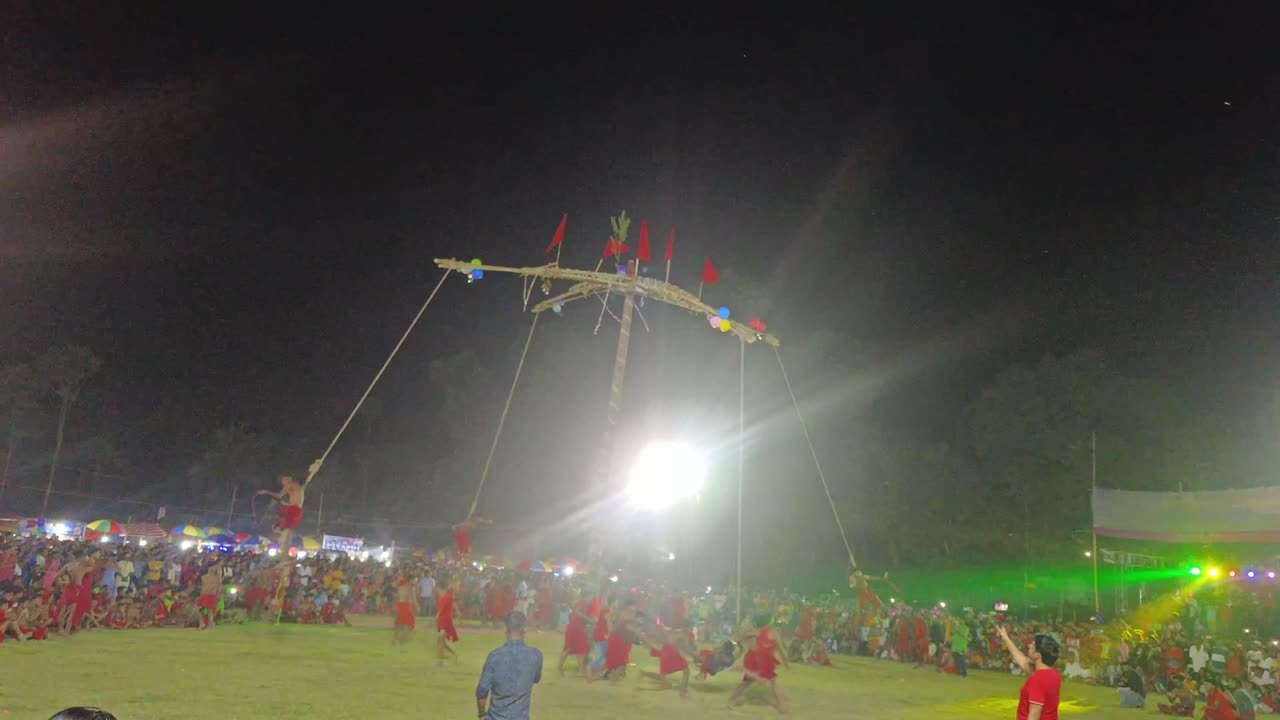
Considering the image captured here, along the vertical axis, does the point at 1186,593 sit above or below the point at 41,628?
above

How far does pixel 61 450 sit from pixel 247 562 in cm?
3653

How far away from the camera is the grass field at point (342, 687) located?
9023mm

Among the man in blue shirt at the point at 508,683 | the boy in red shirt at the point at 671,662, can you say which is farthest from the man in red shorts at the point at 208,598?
the man in blue shirt at the point at 508,683

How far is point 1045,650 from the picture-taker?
610 centimetres

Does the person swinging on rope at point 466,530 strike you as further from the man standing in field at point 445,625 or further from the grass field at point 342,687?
the grass field at point 342,687

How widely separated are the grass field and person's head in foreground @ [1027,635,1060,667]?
18.8 ft

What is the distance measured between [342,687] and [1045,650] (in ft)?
28.3

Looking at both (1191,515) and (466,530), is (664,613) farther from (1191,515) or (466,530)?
(1191,515)

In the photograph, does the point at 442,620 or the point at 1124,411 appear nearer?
the point at 442,620

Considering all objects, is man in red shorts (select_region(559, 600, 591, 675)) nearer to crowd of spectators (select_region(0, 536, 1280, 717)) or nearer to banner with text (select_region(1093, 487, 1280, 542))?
crowd of spectators (select_region(0, 536, 1280, 717))

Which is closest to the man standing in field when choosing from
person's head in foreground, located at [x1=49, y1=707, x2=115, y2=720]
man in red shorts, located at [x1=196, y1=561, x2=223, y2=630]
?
man in red shorts, located at [x1=196, y1=561, x2=223, y2=630]

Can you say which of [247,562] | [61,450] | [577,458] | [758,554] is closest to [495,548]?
[577,458]

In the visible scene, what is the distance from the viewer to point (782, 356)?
36750mm

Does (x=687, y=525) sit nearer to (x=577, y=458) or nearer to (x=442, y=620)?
(x=577, y=458)
